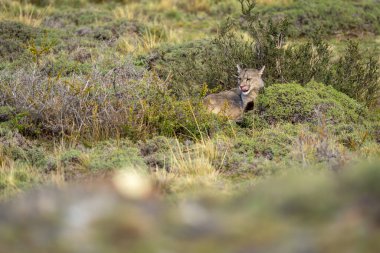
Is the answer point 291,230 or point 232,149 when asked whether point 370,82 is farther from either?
point 291,230

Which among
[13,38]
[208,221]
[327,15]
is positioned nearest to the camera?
[208,221]

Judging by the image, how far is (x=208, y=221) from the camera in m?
3.48

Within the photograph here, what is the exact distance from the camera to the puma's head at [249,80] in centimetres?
1052

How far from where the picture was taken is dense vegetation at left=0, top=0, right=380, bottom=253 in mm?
3449

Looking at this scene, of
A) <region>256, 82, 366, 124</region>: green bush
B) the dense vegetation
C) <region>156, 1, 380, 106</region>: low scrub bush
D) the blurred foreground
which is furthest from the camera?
<region>156, 1, 380, 106</region>: low scrub bush

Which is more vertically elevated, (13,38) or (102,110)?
(102,110)

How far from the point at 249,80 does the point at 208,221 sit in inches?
286

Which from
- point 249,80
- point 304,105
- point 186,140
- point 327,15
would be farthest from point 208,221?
point 327,15

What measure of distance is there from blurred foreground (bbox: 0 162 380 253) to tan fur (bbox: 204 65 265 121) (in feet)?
21.8

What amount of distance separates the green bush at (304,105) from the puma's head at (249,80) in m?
0.29

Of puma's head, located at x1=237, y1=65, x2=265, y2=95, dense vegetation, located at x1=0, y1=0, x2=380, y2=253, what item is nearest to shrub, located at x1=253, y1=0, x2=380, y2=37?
dense vegetation, located at x1=0, y1=0, x2=380, y2=253

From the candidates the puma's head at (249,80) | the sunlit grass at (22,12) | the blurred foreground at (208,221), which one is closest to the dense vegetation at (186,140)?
the blurred foreground at (208,221)

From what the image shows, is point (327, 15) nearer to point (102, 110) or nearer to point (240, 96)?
point (240, 96)

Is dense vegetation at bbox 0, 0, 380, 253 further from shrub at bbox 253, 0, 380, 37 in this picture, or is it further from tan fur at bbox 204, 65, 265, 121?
shrub at bbox 253, 0, 380, 37
